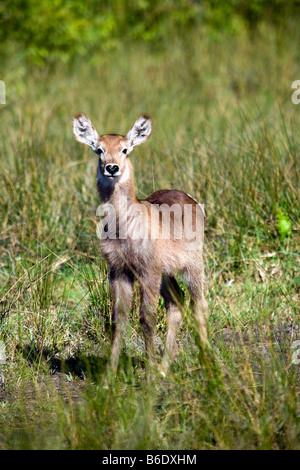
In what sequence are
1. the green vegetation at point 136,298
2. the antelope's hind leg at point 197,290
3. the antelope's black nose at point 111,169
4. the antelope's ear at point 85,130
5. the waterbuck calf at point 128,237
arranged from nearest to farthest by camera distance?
the green vegetation at point 136,298
the antelope's black nose at point 111,169
the waterbuck calf at point 128,237
the antelope's ear at point 85,130
the antelope's hind leg at point 197,290

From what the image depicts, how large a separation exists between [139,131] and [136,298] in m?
1.16

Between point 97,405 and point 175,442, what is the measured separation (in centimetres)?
43

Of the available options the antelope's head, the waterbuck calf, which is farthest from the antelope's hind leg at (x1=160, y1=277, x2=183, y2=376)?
the antelope's head

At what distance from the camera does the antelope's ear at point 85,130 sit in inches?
179

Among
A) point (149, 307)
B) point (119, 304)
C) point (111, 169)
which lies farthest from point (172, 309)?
point (111, 169)

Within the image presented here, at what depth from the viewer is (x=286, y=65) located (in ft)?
37.7

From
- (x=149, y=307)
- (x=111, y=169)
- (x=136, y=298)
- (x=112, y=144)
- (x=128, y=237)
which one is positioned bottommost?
(x=149, y=307)

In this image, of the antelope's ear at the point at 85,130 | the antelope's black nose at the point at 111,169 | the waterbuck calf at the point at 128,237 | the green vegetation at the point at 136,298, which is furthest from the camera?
the antelope's ear at the point at 85,130

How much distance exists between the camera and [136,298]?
4992mm

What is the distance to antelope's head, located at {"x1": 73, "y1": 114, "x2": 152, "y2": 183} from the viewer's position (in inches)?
170

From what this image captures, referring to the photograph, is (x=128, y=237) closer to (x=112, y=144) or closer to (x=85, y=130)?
(x=112, y=144)

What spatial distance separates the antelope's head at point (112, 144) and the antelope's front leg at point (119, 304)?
0.62 m

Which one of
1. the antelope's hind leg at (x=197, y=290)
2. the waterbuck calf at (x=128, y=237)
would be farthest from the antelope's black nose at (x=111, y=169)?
the antelope's hind leg at (x=197, y=290)

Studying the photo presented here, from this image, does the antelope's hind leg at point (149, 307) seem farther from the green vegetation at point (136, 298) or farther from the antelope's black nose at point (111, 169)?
the antelope's black nose at point (111, 169)
